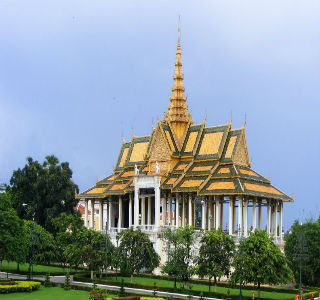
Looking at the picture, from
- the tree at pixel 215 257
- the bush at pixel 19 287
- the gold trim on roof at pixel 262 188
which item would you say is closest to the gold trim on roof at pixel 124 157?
the gold trim on roof at pixel 262 188

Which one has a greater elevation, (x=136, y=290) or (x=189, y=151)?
(x=189, y=151)

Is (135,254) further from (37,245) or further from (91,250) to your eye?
(37,245)

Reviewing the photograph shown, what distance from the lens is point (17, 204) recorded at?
257 ft

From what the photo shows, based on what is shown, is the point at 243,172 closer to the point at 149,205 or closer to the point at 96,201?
the point at 149,205

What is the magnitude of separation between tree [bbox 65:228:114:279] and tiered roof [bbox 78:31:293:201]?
11.7m

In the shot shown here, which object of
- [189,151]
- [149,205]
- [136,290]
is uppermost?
[189,151]

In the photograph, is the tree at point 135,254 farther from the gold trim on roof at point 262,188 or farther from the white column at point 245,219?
the gold trim on roof at point 262,188

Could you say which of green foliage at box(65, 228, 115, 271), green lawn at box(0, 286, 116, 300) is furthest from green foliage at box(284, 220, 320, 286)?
green lawn at box(0, 286, 116, 300)

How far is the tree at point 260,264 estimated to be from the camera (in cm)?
4203

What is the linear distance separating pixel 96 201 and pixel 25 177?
403 inches

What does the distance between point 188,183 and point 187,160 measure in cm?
569

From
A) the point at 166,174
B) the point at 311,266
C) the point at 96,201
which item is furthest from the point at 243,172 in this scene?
the point at 96,201

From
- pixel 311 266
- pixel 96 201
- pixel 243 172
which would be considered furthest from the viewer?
pixel 96 201

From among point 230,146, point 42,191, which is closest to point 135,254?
point 230,146
